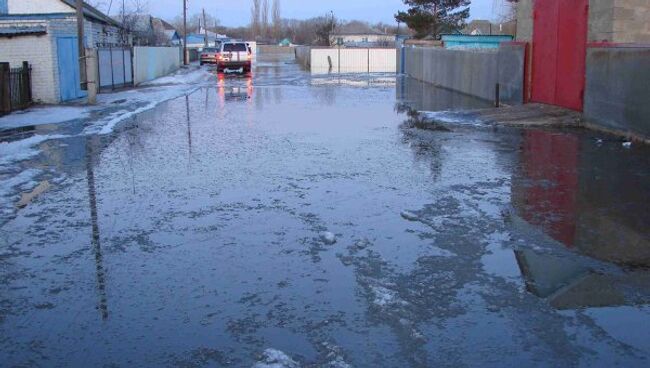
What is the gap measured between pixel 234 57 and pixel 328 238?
4232 cm

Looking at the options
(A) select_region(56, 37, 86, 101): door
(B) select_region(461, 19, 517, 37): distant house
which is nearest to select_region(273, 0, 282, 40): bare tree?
(B) select_region(461, 19, 517, 37): distant house

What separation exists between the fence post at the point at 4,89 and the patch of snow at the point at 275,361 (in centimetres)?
1822

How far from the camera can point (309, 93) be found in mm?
30812

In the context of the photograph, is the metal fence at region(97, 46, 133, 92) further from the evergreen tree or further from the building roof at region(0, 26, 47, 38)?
the evergreen tree

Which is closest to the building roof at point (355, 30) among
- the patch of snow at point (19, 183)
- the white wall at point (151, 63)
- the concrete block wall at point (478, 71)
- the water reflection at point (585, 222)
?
the white wall at point (151, 63)

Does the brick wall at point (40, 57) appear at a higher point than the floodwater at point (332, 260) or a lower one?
higher

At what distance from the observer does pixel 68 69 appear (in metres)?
24.9

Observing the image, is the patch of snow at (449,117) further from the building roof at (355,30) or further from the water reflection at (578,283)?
the building roof at (355,30)

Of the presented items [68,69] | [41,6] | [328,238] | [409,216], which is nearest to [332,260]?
[328,238]

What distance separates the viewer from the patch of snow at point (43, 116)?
18734mm

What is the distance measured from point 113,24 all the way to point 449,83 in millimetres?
22242

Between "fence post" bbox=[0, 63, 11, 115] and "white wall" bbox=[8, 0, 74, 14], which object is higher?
"white wall" bbox=[8, 0, 74, 14]

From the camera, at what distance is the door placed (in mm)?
24219

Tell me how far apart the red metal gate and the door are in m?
14.8
